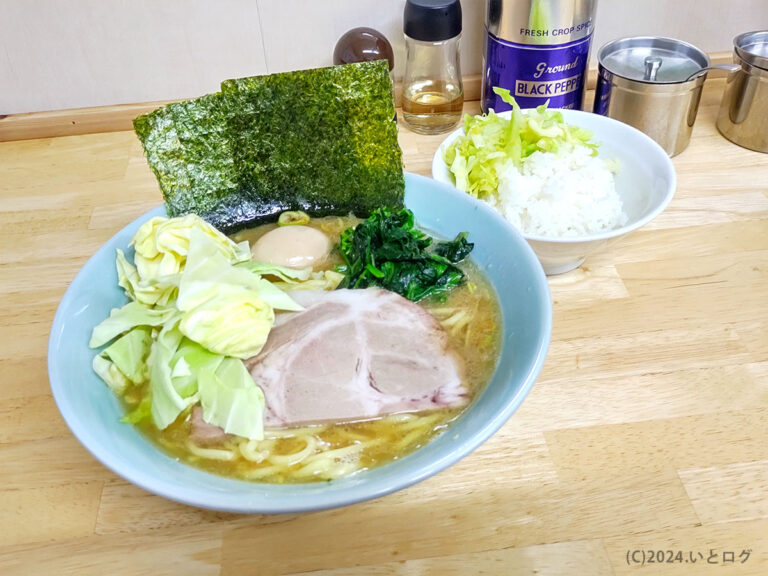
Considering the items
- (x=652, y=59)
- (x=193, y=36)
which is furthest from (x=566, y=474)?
(x=193, y=36)

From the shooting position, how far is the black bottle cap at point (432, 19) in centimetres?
166

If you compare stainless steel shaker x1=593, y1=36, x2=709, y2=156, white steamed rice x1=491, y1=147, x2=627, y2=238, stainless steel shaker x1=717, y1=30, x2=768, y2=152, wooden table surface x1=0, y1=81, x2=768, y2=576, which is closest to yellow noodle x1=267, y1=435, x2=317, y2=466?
wooden table surface x1=0, y1=81, x2=768, y2=576

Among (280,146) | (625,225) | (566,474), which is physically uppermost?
(280,146)

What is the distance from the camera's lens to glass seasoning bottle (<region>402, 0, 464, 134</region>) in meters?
1.69

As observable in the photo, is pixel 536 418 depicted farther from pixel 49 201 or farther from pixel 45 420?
pixel 49 201

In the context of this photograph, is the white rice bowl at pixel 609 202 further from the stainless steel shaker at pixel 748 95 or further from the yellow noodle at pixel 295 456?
the yellow noodle at pixel 295 456

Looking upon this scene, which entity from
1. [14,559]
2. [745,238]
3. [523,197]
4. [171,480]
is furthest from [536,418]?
[14,559]

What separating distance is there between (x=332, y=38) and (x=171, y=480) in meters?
1.46

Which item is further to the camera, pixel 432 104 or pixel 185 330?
pixel 432 104

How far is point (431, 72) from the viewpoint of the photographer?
1877 mm

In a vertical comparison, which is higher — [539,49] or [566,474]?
[539,49]

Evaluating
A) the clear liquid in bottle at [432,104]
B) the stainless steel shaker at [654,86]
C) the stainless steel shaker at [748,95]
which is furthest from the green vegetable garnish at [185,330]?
the stainless steel shaker at [748,95]

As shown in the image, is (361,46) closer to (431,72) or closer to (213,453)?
(431,72)

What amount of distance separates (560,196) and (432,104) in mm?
641
